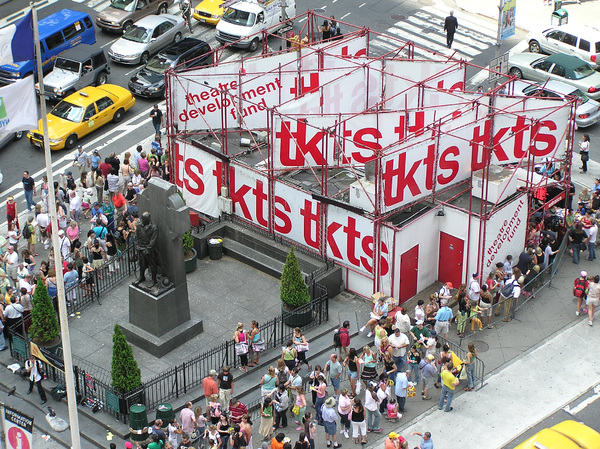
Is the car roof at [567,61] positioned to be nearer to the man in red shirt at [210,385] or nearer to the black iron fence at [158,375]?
the black iron fence at [158,375]

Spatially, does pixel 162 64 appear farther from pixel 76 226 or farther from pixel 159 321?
pixel 159 321

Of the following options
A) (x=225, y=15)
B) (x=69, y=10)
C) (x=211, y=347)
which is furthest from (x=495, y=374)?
(x=69, y=10)

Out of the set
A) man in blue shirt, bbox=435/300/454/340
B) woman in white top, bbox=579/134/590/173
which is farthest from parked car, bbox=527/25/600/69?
man in blue shirt, bbox=435/300/454/340

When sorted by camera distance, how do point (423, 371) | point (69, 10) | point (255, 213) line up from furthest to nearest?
point (69, 10)
point (255, 213)
point (423, 371)

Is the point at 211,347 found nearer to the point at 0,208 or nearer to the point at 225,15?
the point at 0,208

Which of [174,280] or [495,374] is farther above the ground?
[174,280]

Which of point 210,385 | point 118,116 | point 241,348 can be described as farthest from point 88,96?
point 210,385

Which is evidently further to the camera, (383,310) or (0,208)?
(0,208)

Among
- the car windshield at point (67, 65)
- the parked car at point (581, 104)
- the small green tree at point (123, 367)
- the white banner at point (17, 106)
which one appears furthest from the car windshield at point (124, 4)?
the white banner at point (17, 106)
